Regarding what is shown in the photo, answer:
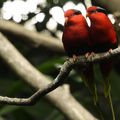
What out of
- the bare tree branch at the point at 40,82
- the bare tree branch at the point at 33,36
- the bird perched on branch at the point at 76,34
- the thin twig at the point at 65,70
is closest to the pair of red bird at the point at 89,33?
the bird perched on branch at the point at 76,34

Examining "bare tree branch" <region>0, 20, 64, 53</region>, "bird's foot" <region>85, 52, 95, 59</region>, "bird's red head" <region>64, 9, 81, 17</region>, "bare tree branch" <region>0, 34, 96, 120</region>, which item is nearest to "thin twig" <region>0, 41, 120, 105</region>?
"bird's foot" <region>85, 52, 95, 59</region>

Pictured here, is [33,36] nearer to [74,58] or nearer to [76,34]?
[76,34]

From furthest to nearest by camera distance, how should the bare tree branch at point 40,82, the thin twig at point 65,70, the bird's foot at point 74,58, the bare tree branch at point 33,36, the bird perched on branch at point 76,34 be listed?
1. the bare tree branch at point 33,36
2. the bare tree branch at point 40,82
3. the bird perched on branch at point 76,34
4. the bird's foot at point 74,58
5. the thin twig at point 65,70

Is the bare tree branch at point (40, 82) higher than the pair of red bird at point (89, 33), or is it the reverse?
the pair of red bird at point (89, 33)

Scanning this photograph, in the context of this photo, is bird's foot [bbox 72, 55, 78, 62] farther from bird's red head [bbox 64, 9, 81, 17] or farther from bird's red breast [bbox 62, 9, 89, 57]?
bird's red head [bbox 64, 9, 81, 17]

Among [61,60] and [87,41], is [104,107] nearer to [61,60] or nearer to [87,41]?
[61,60]

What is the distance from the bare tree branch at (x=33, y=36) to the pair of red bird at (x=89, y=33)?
147cm

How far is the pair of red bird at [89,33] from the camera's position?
284 cm

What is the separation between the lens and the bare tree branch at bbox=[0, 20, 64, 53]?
4461 mm

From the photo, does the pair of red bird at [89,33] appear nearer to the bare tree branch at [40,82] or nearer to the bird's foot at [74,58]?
the bird's foot at [74,58]

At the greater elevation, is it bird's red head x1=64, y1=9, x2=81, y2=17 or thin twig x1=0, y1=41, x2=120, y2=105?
bird's red head x1=64, y1=9, x2=81, y2=17

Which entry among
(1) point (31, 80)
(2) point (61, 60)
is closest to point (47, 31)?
(2) point (61, 60)

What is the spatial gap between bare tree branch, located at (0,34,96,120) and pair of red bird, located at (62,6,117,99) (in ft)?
2.89

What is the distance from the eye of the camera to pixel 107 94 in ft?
10.00
